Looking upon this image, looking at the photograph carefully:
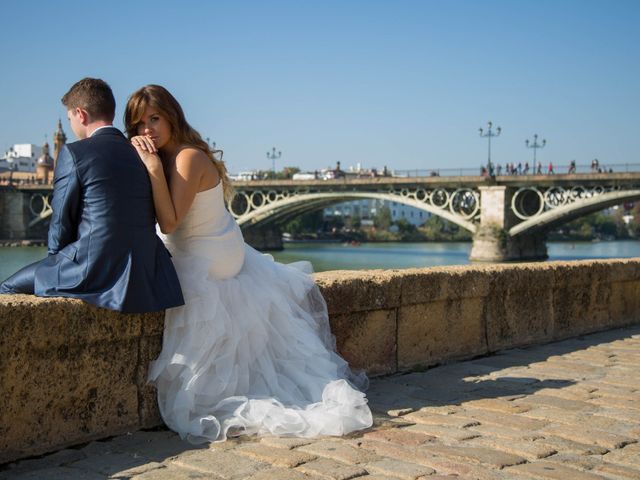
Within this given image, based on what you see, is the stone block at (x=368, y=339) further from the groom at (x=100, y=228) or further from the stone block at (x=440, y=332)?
the groom at (x=100, y=228)

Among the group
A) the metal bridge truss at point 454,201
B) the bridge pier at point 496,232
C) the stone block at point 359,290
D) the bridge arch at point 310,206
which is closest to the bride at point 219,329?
the stone block at point 359,290

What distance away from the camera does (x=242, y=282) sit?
3.34 m

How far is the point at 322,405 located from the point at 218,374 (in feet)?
1.27

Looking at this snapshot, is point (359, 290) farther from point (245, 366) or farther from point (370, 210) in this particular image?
point (370, 210)

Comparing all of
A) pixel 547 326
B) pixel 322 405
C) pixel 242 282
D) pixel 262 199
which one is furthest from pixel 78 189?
pixel 262 199

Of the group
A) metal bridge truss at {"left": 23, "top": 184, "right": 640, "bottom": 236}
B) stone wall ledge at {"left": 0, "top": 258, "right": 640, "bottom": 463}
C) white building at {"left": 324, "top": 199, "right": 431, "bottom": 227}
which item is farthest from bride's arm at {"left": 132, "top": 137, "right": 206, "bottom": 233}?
white building at {"left": 324, "top": 199, "right": 431, "bottom": 227}

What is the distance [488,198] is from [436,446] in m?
35.0

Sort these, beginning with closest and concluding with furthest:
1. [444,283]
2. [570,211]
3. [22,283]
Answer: [22,283] < [444,283] < [570,211]

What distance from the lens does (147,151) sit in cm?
315

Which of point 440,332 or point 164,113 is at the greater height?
point 164,113

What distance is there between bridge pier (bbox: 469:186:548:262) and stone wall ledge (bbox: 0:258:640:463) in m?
29.9

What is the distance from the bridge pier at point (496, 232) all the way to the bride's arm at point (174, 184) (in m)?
33.2

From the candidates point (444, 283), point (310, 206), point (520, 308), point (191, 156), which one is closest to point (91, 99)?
point (191, 156)

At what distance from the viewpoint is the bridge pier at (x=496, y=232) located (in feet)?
118
